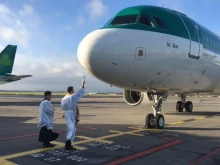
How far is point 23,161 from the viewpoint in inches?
217

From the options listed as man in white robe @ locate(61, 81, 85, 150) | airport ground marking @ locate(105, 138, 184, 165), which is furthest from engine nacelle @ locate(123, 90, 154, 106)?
man in white robe @ locate(61, 81, 85, 150)

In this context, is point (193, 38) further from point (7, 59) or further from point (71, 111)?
point (7, 59)

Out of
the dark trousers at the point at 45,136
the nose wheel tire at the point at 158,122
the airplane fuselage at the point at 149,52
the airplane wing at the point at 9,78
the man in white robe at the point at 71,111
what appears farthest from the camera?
the airplane wing at the point at 9,78

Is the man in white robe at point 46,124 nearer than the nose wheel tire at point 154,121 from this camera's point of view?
Yes

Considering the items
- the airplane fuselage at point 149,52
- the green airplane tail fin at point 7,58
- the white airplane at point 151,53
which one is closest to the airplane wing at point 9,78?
the green airplane tail fin at point 7,58

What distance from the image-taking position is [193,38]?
11.1m

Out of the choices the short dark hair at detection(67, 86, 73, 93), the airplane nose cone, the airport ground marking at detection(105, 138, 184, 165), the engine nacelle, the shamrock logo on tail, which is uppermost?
the shamrock logo on tail

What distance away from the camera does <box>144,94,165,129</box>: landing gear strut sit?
10469 millimetres

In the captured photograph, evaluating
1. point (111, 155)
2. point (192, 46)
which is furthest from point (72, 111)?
point (192, 46)

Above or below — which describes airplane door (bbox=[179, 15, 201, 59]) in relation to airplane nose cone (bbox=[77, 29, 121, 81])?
above

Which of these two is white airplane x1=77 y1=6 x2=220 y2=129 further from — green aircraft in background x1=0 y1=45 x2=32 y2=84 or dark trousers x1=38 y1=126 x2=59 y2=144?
green aircraft in background x1=0 y1=45 x2=32 y2=84

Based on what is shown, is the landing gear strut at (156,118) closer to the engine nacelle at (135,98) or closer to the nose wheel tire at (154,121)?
the nose wheel tire at (154,121)

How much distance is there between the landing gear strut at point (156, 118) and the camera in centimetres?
1047

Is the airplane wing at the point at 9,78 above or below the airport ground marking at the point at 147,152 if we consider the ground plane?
above
